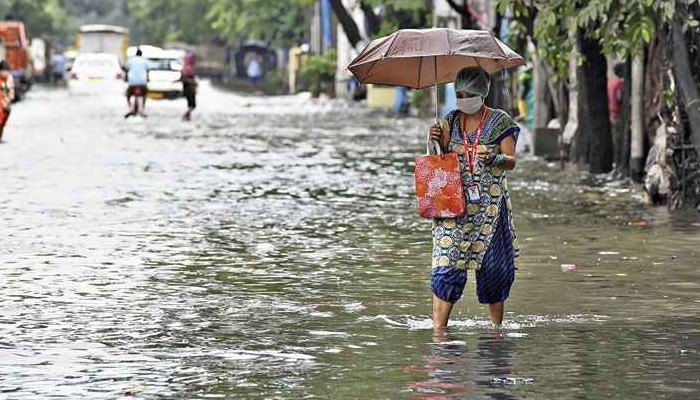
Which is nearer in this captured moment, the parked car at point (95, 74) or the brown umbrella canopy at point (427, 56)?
the brown umbrella canopy at point (427, 56)

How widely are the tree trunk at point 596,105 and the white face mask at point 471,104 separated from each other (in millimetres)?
14299

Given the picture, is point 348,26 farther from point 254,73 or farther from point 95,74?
point 254,73

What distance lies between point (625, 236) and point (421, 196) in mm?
6549

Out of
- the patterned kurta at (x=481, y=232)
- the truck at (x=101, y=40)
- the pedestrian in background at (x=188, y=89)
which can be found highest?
the patterned kurta at (x=481, y=232)

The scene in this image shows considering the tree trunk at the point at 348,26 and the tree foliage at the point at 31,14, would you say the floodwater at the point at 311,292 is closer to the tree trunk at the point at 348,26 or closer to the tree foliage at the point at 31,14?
the tree trunk at the point at 348,26

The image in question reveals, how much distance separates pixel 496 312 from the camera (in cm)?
1163


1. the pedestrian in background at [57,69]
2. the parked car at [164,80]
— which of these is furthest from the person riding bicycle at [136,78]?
the pedestrian in background at [57,69]

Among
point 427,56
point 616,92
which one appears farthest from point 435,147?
point 616,92

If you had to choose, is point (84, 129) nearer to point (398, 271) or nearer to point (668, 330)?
point (398, 271)

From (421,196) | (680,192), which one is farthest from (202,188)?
(421,196)

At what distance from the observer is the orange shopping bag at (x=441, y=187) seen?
440 inches

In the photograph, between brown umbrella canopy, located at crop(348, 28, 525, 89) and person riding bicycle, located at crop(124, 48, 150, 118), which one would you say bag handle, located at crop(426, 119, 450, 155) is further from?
person riding bicycle, located at crop(124, 48, 150, 118)

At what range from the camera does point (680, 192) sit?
66.1 ft

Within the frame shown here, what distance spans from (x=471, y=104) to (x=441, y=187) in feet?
1.65
